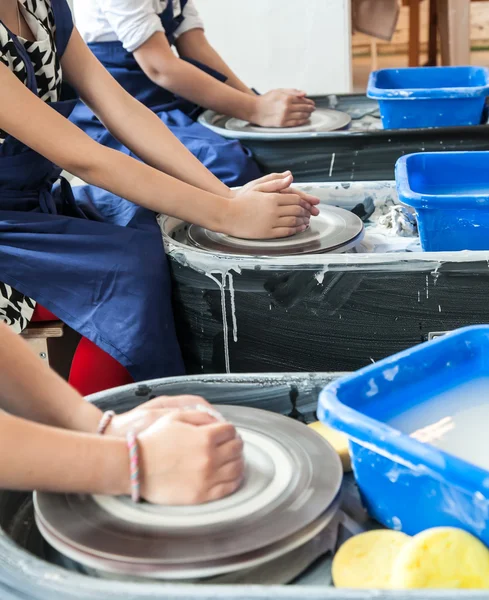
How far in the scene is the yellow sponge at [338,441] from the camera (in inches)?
41.4

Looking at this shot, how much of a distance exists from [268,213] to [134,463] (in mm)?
853

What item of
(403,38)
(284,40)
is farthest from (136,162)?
(403,38)

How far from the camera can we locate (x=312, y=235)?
167 centimetres

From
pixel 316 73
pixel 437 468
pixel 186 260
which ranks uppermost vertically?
pixel 437 468

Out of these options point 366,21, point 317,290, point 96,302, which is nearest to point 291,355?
point 317,290

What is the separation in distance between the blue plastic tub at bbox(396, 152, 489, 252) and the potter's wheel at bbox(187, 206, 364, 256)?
148 mm

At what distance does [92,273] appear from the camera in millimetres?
1529

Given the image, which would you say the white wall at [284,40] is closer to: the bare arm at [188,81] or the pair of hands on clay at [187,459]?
the bare arm at [188,81]

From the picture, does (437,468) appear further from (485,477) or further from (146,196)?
(146,196)

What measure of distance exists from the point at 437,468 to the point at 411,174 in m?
1.01

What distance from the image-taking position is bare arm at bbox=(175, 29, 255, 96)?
9.15 ft

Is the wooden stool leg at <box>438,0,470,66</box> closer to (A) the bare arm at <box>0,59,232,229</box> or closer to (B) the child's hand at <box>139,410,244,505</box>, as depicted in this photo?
(A) the bare arm at <box>0,59,232,229</box>

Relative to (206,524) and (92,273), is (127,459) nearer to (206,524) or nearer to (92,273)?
(206,524)

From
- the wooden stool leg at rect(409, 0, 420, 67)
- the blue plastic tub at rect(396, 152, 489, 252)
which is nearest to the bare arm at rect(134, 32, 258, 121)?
the blue plastic tub at rect(396, 152, 489, 252)
